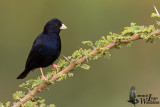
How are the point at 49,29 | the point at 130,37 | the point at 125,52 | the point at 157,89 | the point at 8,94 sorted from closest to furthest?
the point at 130,37, the point at 49,29, the point at 157,89, the point at 8,94, the point at 125,52

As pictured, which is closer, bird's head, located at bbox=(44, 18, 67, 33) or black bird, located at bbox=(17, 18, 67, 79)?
black bird, located at bbox=(17, 18, 67, 79)

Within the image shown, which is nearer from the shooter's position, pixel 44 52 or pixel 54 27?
pixel 44 52

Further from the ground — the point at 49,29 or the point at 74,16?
the point at 74,16

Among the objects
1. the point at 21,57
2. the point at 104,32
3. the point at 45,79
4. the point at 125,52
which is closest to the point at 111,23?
the point at 104,32

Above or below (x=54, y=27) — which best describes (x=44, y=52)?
below

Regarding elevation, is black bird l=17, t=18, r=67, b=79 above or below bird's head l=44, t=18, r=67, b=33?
below

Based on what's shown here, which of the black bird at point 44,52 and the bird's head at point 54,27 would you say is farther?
the bird's head at point 54,27

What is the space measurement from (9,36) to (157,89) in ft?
13.6

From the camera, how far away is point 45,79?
8.34 ft

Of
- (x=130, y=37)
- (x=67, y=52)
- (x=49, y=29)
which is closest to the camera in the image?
(x=130, y=37)

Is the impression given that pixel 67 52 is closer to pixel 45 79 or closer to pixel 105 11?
pixel 105 11

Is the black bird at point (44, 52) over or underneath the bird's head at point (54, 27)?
underneath

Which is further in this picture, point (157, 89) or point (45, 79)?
point (157, 89)

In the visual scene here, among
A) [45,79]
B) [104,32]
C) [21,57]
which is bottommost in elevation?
[45,79]
